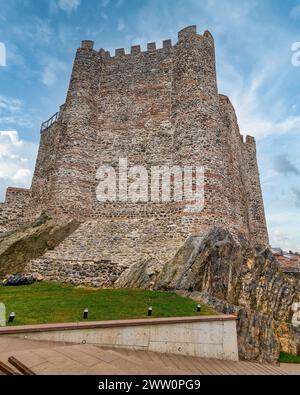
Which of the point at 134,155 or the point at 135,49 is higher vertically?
the point at 135,49

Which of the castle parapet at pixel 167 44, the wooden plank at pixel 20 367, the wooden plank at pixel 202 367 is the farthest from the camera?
the castle parapet at pixel 167 44

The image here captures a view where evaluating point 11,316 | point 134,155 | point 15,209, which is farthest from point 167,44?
point 11,316

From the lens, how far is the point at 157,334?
29.9 feet

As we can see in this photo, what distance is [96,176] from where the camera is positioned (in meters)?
22.3

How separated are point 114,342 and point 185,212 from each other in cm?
1121

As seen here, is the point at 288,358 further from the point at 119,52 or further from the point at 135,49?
the point at 119,52

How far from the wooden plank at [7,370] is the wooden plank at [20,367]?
2.9 inches

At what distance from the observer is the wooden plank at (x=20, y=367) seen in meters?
4.60

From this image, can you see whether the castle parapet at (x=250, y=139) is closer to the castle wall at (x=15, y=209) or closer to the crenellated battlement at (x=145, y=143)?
the crenellated battlement at (x=145, y=143)

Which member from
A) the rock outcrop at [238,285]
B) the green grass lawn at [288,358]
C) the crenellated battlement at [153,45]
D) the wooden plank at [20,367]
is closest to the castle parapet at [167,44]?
the crenellated battlement at [153,45]

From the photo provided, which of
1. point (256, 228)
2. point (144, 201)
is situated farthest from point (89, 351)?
point (256, 228)

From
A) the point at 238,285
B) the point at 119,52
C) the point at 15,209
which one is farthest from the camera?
the point at 119,52

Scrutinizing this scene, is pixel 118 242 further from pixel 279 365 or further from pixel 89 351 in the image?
pixel 89 351

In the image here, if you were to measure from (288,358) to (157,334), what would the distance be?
324 inches
